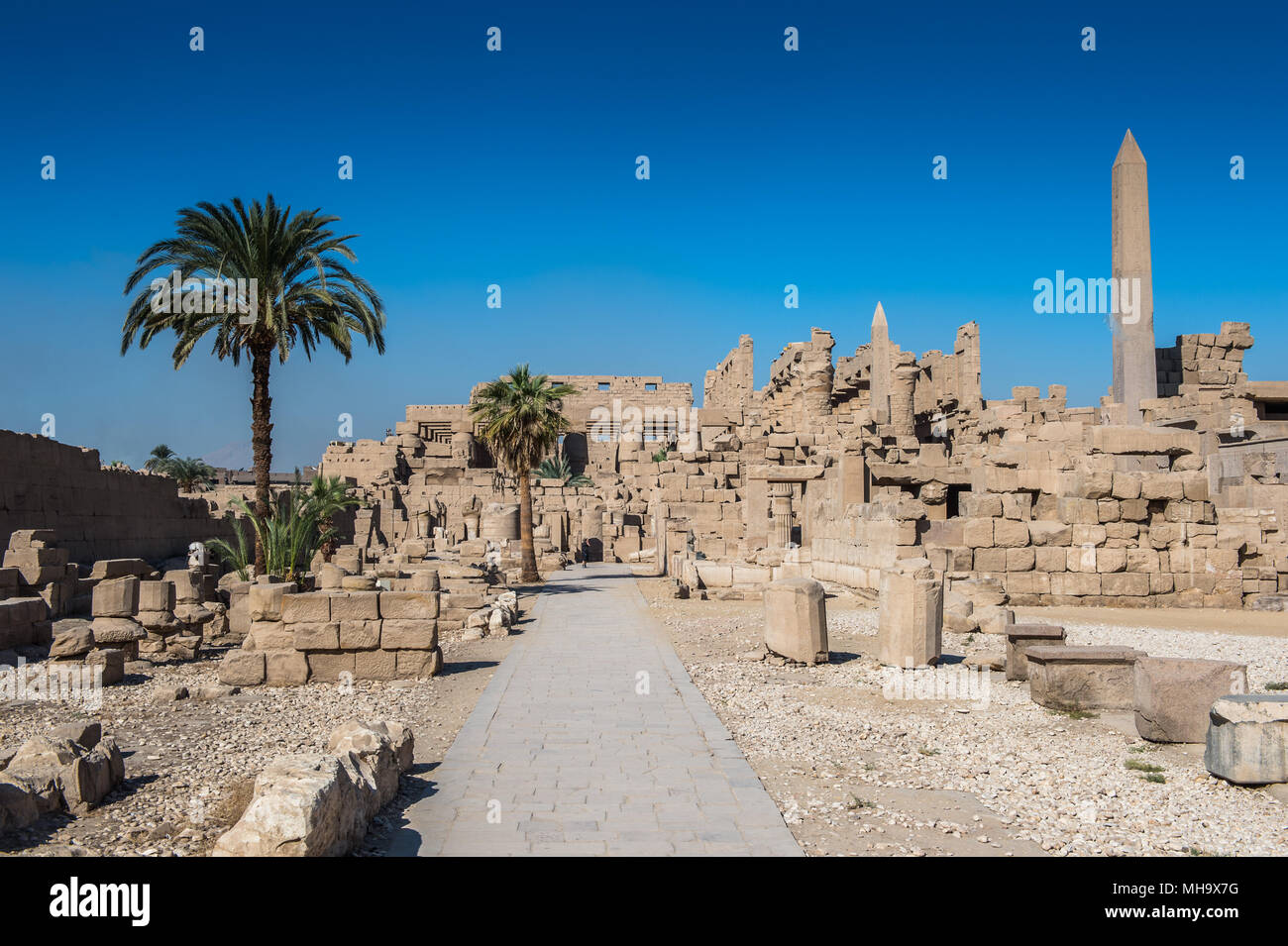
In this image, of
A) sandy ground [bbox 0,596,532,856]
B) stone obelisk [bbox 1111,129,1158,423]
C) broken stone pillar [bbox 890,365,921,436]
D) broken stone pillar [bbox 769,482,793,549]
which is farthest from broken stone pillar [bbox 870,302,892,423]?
sandy ground [bbox 0,596,532,856]

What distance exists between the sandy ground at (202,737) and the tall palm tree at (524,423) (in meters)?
9.92

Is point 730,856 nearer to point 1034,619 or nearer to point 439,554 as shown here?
point 1034,619

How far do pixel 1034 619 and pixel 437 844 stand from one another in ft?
34.0

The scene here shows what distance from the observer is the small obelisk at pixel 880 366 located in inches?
1339

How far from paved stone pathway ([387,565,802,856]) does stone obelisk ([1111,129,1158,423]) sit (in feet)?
76.7

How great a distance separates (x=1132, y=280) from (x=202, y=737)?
28.5m

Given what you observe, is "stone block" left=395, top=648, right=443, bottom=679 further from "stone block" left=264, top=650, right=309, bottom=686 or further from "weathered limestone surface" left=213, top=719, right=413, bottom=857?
"weathered limestone surface" left=213, top=719, right=413, bottom=857

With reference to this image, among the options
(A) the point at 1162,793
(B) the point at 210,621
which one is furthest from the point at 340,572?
(A) the point at 1162,793

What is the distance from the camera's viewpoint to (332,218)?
51.9 ft

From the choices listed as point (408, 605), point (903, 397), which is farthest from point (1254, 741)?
point (903, 397)

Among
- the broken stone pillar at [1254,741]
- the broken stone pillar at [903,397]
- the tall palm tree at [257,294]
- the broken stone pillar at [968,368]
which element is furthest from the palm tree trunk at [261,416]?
the broken stone pillar at [968,368]

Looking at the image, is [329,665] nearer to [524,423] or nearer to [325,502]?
[325,502]

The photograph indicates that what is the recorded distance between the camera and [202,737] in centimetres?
727

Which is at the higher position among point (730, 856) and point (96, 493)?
point (96, 493)
